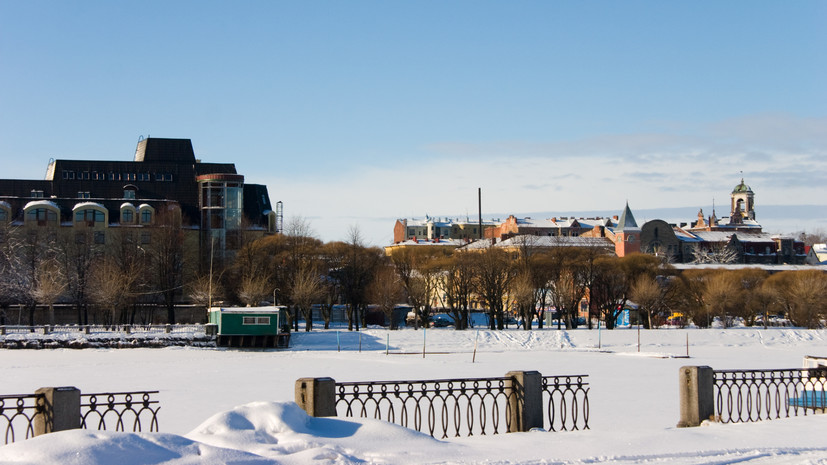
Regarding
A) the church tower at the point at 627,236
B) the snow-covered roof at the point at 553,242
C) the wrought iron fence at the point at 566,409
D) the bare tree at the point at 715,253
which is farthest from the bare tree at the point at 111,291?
the bare tree at the point at 715,253

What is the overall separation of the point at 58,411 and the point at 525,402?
22.5 ft

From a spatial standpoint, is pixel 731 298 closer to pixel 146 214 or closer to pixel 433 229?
pixel 146 214

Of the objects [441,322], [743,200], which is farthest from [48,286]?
[743,200]

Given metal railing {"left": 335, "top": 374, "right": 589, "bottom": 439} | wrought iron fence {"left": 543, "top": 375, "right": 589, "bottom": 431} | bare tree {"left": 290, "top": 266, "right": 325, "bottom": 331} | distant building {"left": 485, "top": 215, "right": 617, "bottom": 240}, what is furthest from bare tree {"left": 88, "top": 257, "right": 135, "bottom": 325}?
distant building {"left": 485, "top": 215, "right": 617, "bottom": 240}

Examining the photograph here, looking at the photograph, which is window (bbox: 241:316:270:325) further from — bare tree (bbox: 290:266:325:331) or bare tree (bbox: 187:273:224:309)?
bare tree (bbox: 187:273:224:309)

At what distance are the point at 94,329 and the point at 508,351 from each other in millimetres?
23885

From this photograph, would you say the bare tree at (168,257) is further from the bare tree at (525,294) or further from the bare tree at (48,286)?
the bare tree at (525,294)

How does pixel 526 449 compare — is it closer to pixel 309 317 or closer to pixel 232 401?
pixel 232 401

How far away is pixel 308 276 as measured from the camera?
61562 millimetres

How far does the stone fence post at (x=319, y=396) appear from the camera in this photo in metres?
12.1

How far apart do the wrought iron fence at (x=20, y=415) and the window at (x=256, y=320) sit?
96.3 ft

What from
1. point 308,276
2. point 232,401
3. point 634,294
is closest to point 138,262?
point 308,276

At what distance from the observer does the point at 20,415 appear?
61.8 ft

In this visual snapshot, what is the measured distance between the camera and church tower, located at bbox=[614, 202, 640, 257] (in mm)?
99500
